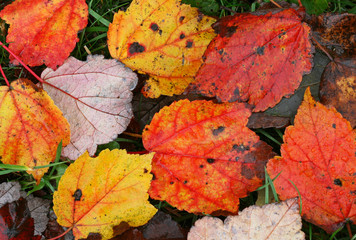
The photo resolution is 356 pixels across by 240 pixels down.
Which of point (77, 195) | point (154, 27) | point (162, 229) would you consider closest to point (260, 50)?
point (154, 27)

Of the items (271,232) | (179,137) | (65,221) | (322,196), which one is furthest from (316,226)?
(65,221)

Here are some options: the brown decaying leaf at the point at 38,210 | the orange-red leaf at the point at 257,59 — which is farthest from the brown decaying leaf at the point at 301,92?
the brown decaying leaf at the point at 38,210

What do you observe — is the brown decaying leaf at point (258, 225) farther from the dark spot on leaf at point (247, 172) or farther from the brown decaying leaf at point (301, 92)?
the brown decaying leaf at point (301, 92)

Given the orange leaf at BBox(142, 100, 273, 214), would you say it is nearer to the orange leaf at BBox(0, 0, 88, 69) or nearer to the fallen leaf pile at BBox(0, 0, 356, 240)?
the fallen leaf pile at BBox(0, 0, 356, 240)

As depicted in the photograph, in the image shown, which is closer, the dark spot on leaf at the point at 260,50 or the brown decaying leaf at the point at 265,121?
the dark spot on leaf at the point at 260,50

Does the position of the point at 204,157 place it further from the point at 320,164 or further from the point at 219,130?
the point at 320,164

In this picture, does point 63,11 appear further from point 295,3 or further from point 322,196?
point 322,196
